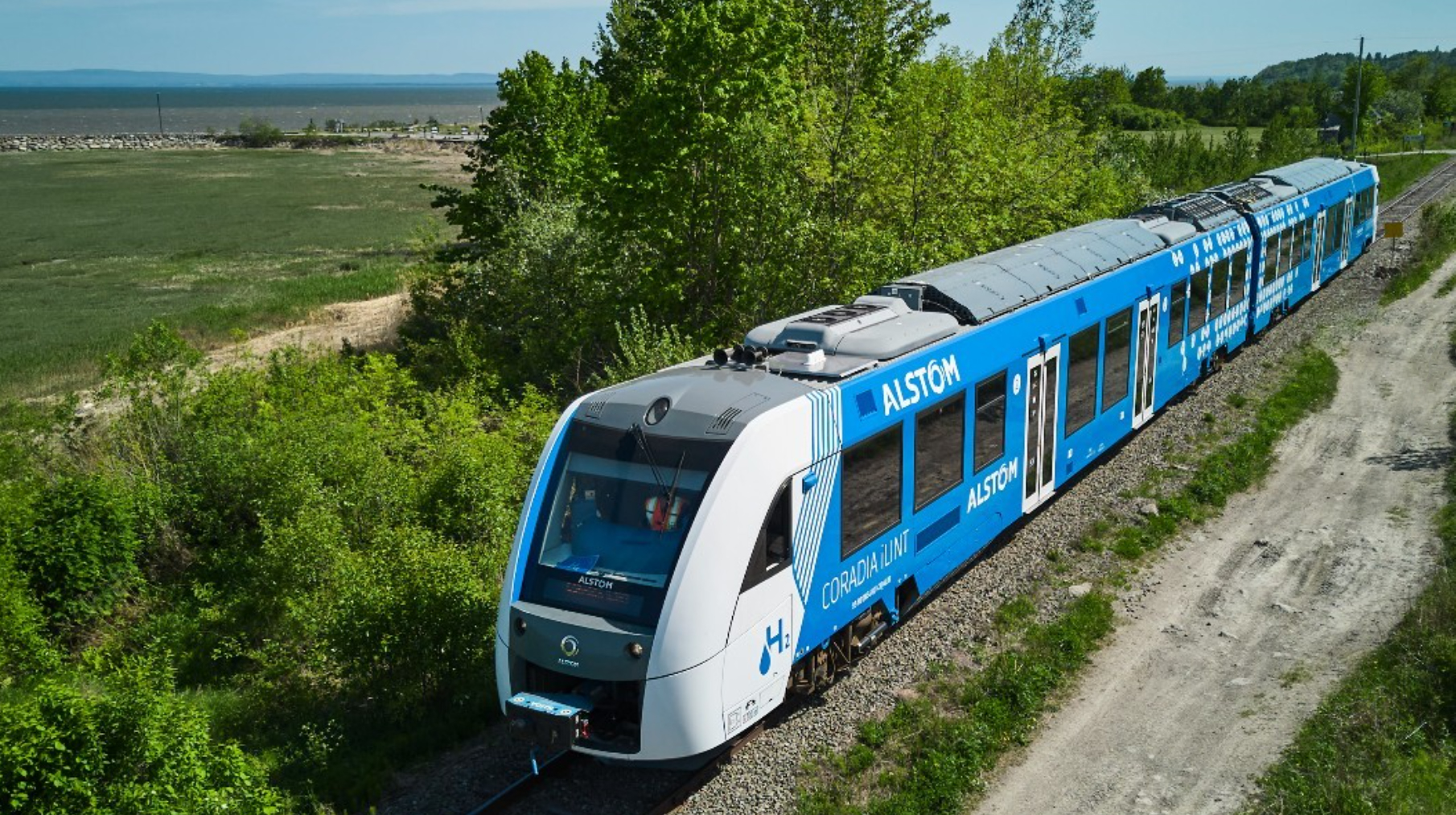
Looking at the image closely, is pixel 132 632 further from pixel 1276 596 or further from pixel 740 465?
pixel 1276 596

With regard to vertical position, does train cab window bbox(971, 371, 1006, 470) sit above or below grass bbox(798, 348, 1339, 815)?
above

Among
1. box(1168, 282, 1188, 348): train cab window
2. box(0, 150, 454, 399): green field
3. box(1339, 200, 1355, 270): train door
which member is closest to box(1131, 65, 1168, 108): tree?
box(0, 150, 454, 399): green field

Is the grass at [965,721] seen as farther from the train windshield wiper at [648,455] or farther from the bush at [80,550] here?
the bush at [80,550]

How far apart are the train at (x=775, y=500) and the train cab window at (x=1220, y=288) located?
6.30 metres

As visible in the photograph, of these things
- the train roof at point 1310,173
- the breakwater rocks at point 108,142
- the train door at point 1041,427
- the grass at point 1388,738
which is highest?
the breakwater rocks at point 108,142

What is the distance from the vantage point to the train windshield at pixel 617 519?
31.3 feet

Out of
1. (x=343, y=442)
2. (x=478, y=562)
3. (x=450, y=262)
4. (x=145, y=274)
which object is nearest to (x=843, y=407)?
(x=478, y=562)

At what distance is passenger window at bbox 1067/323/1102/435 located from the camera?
15.6m

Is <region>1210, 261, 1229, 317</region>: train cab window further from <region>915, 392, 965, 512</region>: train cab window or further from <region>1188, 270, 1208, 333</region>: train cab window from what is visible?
<region>915, 392, 965, 512</region>: train cab window

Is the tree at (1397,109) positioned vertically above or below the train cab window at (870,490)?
above

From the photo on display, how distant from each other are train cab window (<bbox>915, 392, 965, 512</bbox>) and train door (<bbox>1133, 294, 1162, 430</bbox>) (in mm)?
6386

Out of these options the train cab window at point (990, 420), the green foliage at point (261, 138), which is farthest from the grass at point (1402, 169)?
the green foliage at point (261, 138)

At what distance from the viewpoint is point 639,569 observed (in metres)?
9.64

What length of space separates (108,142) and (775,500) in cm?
16920
